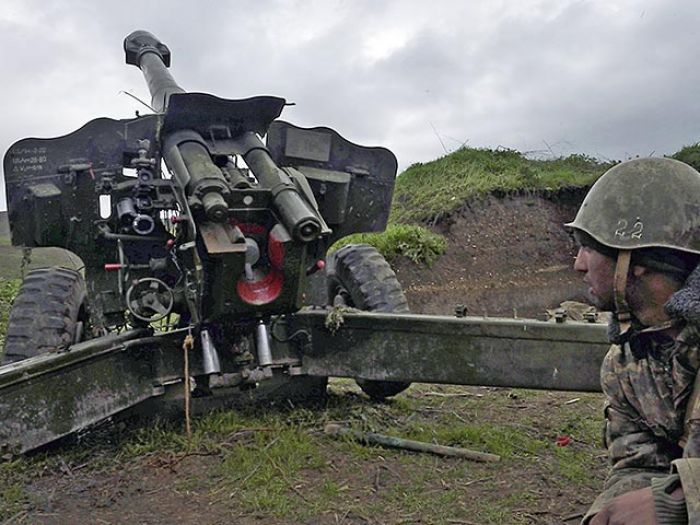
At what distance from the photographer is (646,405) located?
7.78ft

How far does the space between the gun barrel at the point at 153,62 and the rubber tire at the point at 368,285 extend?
1.60 meters

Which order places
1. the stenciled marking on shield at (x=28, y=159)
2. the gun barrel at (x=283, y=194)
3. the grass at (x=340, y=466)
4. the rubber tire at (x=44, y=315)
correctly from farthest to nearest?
the rubber tire at (x=44, y=315) < the stenciled marking on shield at (x=28, y=159) < the gun barrel at (x=283, y=194) < the grass at (x=340, y=466)

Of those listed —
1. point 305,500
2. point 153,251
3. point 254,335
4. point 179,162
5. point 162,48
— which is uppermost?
point 162,48

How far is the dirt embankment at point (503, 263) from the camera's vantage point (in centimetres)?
981

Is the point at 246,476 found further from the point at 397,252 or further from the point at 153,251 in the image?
the point at 397,252

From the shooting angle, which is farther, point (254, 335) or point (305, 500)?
point (254, 335)

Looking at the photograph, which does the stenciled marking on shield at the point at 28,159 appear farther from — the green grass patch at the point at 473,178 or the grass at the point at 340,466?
the green grass patch at the point at 473,178

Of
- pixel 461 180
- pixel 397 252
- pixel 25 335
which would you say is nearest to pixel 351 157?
pixel 25 335

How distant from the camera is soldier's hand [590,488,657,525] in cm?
185

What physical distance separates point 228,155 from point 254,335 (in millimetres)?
985

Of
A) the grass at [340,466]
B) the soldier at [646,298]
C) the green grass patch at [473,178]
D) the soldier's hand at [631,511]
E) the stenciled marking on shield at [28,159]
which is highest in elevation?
the green grass patch at [473,178]

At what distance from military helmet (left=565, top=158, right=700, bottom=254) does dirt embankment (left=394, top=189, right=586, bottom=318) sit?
7040 millimetres

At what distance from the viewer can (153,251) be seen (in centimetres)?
467

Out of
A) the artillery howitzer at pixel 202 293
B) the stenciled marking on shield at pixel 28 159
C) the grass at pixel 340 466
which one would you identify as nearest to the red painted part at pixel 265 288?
the artillery howitzer at pixel 202 293
